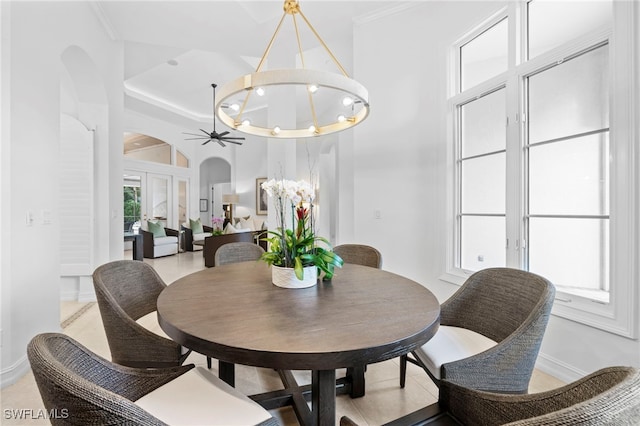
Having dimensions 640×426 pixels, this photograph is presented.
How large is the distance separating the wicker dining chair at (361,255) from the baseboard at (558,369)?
4.35 feet

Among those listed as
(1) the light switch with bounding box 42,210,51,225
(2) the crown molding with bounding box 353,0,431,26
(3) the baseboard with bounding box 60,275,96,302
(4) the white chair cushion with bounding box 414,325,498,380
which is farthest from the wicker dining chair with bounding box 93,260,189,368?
(2) the crown molding with bounding box 353,0,431,26

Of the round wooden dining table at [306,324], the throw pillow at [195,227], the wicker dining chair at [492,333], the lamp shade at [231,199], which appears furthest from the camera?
the lamp shade at [231,199]

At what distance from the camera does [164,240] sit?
281 inches

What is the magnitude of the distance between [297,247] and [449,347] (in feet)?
2.79

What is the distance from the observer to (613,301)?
1.78 meters

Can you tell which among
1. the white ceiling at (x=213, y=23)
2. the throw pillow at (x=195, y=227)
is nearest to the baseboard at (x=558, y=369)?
the white ceiling at (x=213, y=23)

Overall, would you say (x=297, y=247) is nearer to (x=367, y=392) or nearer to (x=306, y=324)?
(x=306, y=324)

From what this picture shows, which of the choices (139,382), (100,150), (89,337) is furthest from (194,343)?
(100,150)

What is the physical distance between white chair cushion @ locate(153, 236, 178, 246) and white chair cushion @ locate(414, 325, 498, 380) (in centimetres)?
688

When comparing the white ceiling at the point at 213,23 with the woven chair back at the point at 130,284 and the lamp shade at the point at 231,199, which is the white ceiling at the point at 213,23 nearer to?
the woven chair back at the point at 130,284

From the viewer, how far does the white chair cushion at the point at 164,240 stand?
692 cm

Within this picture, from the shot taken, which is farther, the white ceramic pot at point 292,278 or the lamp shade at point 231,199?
the lamp shade at point 231,199

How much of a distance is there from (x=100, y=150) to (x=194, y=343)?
3.66 metres

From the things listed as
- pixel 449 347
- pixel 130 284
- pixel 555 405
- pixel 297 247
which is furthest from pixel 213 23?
pixel 555 405
